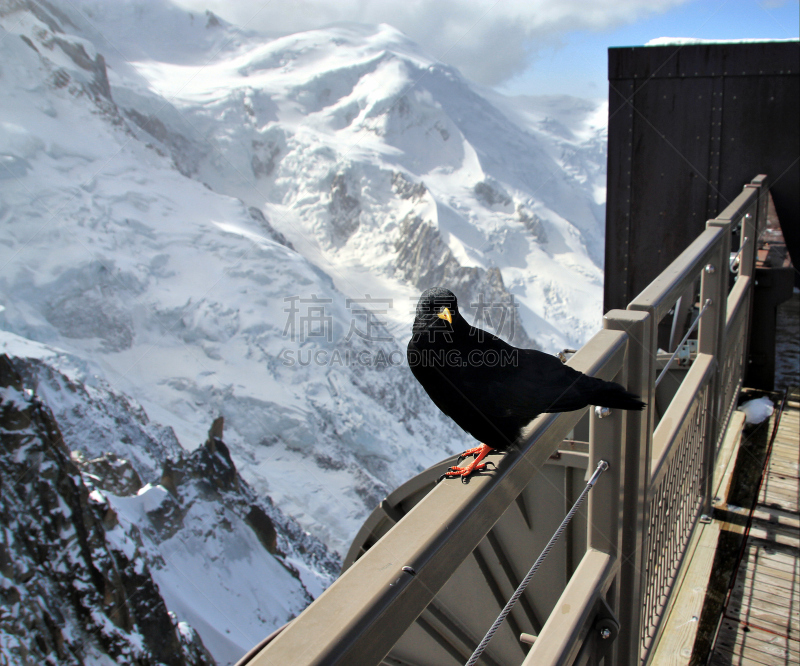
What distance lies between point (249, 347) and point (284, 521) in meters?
20.6

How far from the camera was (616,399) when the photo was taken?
119 centimetres

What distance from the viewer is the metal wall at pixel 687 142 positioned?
4.55m

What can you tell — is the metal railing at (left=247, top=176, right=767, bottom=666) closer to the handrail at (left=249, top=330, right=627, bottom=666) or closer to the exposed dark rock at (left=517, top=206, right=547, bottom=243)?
the handrail at (left=249, top=330, right=627, bottom=666)

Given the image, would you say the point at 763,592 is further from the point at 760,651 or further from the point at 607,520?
the point at 607,520

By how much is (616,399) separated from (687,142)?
467 cm

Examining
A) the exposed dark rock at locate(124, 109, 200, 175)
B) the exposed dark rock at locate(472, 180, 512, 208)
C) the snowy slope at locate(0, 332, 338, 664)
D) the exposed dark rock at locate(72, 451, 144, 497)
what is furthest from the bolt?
the exposed dark rock at locate(472, 180, 512, 208)

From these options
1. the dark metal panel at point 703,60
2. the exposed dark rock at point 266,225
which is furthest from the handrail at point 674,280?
the exposed dark rock at point 266,225

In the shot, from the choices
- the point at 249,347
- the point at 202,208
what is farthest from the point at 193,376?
the point at 202,208

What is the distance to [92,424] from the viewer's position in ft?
183

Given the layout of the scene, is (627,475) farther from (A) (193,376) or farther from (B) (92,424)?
(A) (193,376)

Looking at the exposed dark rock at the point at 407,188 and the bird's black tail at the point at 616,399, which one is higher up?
the exposed dark rock at the point at 407,188

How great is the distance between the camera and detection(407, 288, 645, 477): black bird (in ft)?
3.84

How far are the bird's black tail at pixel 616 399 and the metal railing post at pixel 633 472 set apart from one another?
0.16 metres

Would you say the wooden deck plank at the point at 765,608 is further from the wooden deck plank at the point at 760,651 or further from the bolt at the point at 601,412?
the bolt at the point at 601,412
